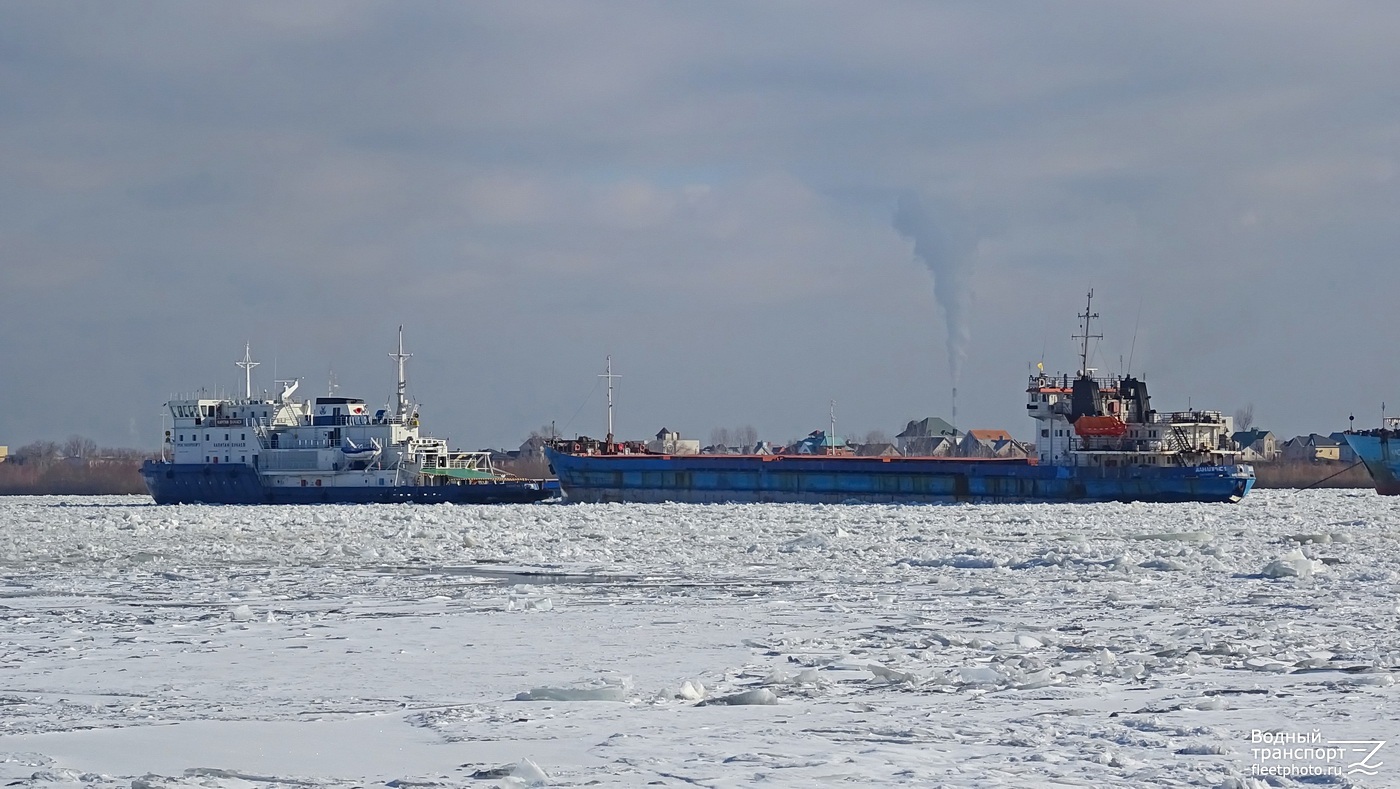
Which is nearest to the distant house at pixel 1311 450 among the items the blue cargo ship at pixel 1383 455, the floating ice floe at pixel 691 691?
the blue cargo ship at pixel 1383 455

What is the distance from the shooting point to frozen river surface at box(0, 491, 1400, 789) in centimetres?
710

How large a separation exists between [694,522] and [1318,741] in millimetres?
25769

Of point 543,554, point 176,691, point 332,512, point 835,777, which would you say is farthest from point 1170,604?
point 332,512

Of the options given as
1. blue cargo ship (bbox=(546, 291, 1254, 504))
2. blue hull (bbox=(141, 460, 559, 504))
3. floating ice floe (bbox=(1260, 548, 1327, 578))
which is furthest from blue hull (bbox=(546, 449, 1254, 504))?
floating ice floe (bbox=(1260, 548, 1327, 578))

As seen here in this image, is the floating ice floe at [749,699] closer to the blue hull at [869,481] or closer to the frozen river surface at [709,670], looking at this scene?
the frozen river surface at [709,670]

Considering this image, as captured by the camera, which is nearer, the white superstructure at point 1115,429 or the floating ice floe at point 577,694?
the floating ice floe at point 577,694

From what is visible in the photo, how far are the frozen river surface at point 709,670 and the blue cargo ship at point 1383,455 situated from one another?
35541 mm

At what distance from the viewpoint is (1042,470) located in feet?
160

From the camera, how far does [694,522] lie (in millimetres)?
32812

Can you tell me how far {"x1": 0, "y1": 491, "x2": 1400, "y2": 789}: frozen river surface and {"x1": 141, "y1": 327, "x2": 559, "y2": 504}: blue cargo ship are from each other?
3055cm

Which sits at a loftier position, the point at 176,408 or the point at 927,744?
the point at 176,408

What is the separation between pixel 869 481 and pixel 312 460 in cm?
2096

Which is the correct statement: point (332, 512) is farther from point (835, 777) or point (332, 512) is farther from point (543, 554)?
point (835, 777)

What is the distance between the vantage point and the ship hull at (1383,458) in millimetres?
52781
